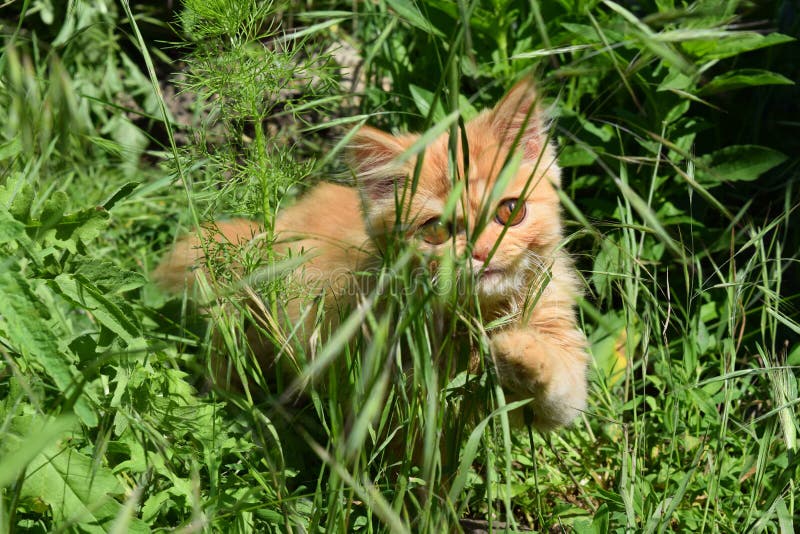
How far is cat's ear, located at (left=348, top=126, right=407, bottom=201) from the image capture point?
188cm

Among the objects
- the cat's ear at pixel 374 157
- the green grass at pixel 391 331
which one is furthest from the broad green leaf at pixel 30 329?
the cat's ear at pixel 374 157

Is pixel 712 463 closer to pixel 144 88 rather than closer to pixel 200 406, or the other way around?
pixel 200 406

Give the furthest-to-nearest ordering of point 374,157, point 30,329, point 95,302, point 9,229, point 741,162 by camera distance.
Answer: point 741,162
point 374,157
point 95,302
point 9,229
point 30,329

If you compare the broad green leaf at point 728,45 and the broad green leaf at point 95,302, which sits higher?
the broad green leaf at point 728,45

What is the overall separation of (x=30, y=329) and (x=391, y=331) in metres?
0.81

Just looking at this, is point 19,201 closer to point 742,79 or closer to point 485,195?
point 485,195

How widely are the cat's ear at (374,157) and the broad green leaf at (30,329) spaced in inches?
37.7

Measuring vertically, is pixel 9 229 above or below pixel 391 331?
above

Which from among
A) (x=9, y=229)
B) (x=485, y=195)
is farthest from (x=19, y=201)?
(x=485, y=195)

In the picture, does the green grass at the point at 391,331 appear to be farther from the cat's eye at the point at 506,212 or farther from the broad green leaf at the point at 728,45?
the cat's eye at the point at 506,212

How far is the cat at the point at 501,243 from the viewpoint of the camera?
5.23 feet

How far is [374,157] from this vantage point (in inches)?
77.3

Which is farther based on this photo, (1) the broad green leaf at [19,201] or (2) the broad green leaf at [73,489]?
(1) the broad green leaf at [19,201]

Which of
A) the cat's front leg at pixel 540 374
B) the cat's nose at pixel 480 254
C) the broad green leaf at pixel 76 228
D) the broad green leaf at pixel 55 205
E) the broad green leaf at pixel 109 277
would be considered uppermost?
the broad green leaf at pixel 55 205
